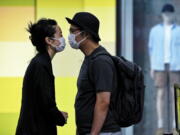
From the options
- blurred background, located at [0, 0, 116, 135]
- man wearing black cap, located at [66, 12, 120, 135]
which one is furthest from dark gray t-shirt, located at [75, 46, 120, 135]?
blurred background, located at [0, 0, 116, 135]

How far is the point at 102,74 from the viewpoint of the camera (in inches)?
205

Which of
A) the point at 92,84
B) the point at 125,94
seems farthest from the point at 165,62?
the point at 92,84

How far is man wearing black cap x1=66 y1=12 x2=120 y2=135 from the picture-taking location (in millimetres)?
5199

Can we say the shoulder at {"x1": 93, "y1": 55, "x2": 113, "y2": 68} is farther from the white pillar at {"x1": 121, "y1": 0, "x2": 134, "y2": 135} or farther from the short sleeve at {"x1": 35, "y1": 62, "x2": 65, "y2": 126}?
the white pillar at {"x1": 121, "y1": 0, "x2": 134, "y2": 135}

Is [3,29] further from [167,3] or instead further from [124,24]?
[167,3]

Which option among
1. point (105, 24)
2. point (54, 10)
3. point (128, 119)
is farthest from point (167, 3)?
point (128, 119)

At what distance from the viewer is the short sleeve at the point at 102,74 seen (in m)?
5.19

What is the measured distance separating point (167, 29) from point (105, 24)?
1.04m

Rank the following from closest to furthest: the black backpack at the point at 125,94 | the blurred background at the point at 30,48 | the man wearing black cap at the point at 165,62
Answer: the black backpack at the point at 125,94 < the blurred background at the point at 30,48 < the man wearing black cap at the point at 165,62

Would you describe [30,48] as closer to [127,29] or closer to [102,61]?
[127,29]

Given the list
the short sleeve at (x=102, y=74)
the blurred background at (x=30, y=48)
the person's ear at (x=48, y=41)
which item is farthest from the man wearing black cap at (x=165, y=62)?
the short sleeve at (x=102, y=74)

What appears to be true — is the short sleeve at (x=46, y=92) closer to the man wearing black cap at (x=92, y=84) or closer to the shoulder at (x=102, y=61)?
the man wearing black cap at (x=92, y=84)

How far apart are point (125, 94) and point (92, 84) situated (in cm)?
31

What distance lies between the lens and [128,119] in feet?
17.8
